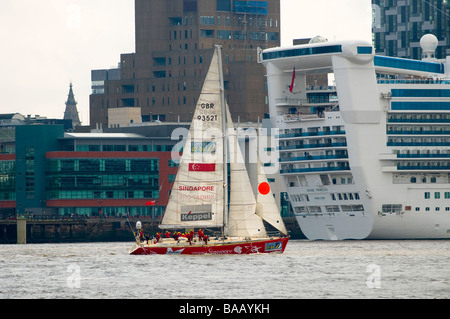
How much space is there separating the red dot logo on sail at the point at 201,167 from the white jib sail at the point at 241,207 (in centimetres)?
178

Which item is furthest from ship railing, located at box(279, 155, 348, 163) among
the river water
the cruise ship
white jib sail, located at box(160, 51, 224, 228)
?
white jib sail, located at box(160, 51, 224, 228)

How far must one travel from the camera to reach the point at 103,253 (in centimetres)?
13888

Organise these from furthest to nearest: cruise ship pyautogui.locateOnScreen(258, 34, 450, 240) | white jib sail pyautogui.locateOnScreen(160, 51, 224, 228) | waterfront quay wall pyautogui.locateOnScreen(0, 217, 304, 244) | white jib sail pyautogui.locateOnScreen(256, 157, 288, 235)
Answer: waterfront quay wall pyautogui.locateOnScreen(0, 217, 304, 244), cruise ship pyautogui.locateOnScreen(258, 34, 450, 240), white jib sail pyautogui.locateOnScreen(256, 157, 288, 235), white jib sail pyautogui.locateOnScreen(160, 51, 224, 228)

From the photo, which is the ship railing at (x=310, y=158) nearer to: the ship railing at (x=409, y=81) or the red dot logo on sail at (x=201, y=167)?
the ship railing at (x=409, y=81)

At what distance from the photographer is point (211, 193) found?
118938 millimetres

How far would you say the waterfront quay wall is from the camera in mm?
192375

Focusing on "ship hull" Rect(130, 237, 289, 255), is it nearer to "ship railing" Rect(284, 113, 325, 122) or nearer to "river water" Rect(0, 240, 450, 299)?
"river water" Rect(0, 240, 450, 299)

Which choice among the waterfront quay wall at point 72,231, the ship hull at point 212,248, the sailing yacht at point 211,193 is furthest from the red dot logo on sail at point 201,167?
the waterfront quay wall at point 72,231

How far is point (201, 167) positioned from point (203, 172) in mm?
460

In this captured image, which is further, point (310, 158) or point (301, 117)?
point (301, 117)

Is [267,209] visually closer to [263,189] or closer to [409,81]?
[263,189]
